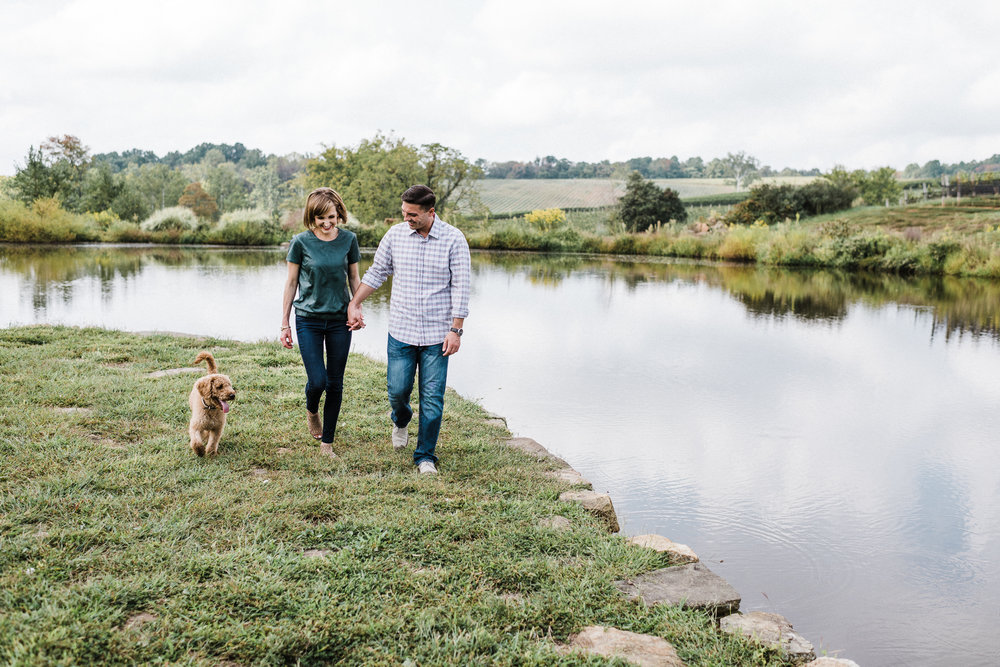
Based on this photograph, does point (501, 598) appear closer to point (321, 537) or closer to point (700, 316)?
point (321, 537)

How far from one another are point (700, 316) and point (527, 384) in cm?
571

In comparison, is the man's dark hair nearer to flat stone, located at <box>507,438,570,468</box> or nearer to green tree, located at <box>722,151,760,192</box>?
flat stone, located at <box>507,438,570,468</box>

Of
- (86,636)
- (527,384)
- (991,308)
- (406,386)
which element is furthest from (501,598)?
(991,308)

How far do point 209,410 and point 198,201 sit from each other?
65.1 meters

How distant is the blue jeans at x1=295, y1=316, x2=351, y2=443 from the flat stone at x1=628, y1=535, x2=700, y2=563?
192cm

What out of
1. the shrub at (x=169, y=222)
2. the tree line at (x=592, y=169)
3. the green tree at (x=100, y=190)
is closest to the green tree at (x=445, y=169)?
the shrub at (x=169, y=222)

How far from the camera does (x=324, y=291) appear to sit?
4.06 metres

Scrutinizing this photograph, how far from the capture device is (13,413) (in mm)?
4469

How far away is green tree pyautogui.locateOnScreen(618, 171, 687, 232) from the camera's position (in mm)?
35781

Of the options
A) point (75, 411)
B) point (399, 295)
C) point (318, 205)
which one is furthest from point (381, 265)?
point (75, 411)

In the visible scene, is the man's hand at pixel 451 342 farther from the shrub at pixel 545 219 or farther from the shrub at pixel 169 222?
the shrub at pixel 169 222

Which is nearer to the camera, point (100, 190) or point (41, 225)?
point (41, 225)

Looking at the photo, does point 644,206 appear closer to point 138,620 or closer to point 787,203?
point 787,203

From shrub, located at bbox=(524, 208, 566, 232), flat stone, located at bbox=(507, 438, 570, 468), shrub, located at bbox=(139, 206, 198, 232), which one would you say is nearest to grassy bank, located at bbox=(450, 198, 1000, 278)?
shrub, located at bbox=(524, 208, 566, 232)
